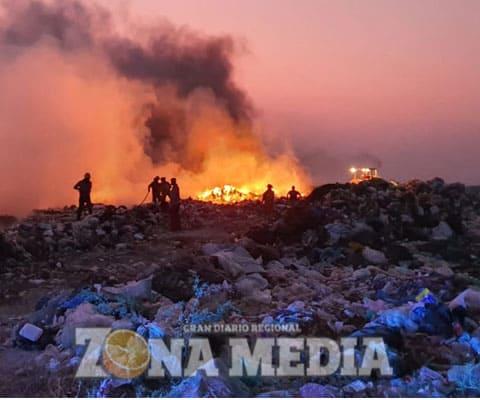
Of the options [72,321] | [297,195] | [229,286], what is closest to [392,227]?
[229,286]

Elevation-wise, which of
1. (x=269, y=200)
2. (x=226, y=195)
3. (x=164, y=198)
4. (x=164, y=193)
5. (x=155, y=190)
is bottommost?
(x=164, y=198)

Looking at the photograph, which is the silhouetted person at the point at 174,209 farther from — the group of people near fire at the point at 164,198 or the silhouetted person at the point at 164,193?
the silhouetted person at the point at 164,193

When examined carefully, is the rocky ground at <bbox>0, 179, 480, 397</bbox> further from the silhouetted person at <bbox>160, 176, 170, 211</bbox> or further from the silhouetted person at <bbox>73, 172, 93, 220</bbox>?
the silhouetted person at <bbox>160, 176, 170, 211</bbox>

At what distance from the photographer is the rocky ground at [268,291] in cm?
468

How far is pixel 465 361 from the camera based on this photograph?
4.96 meters

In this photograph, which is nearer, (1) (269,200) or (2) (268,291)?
(2) (268,291)

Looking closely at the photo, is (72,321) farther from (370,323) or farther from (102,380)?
(370,323)

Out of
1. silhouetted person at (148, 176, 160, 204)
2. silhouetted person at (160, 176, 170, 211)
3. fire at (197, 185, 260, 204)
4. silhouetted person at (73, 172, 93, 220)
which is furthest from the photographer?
fire at (197, 185, 260, 204)

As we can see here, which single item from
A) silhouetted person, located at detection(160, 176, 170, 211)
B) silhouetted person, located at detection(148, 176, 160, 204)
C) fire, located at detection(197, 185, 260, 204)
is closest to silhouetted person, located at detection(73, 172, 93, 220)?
silhouetted person, located at detection(160, 176, 170, 211)

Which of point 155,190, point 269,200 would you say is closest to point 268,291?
point 155,190

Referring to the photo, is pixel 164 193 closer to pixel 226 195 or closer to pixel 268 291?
pixel 268 291

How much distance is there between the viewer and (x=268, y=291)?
23.5 ft

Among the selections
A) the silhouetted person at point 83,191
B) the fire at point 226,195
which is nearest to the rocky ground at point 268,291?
the silhouetted person at point 83,191

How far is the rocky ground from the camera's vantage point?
468cm
